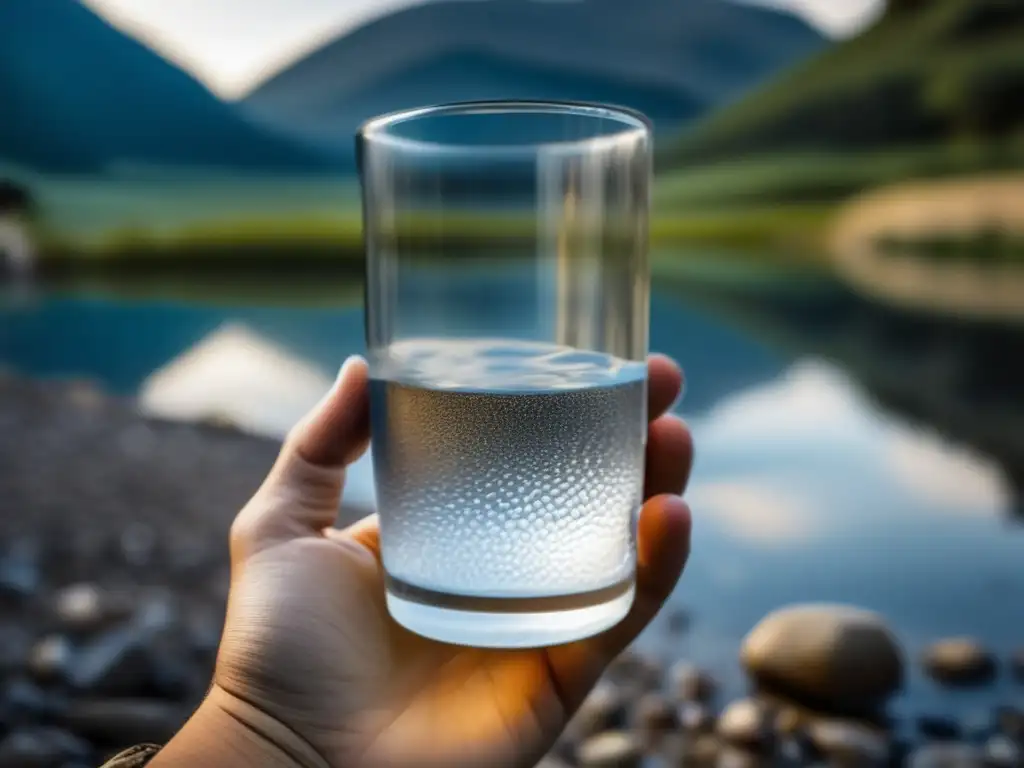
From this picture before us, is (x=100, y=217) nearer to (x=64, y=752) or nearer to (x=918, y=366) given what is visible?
(x=64, y=752)

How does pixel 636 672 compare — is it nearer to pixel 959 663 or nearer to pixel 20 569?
pixel 959 663

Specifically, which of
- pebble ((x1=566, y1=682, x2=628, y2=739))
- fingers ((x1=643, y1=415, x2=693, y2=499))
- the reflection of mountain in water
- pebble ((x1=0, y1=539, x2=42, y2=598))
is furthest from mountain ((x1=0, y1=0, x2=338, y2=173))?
fingers ((x1=643, y1=415, x2=693, y2=499))

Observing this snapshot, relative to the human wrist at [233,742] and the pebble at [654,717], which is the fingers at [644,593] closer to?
the human wrist at [233,742]

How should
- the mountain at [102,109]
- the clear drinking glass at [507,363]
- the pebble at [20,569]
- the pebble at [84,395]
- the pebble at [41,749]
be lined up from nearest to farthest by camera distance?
the clear drinking glass at [507,363]
the pebble at [41,749]
the pebble at [20,569]
the mountain at [102,109]
the pebble at [84,395]

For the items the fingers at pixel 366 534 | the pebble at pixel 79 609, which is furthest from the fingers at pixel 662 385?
the pebble at pixel 79 609

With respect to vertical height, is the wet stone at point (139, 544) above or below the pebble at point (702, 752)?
above

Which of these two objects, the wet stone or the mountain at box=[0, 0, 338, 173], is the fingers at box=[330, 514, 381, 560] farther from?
the mountain at box=[0, 0, 338, 173]

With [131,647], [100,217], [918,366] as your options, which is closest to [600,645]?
[131,647]

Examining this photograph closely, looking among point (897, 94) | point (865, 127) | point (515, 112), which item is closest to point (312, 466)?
point (515, 112)

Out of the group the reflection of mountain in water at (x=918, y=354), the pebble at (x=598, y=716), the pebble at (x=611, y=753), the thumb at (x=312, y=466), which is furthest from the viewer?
the reflection of mountain in water at (x=918, y=354)
